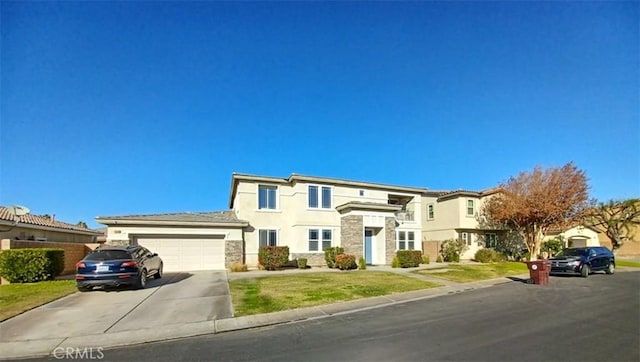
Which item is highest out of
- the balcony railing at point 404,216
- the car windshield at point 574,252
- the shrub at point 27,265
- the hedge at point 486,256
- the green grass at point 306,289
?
the balcony railing at point 404,216

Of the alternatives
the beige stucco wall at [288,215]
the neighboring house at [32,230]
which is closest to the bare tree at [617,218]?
the beige stucco wall at [288,215]

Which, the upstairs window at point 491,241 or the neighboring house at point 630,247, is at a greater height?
the upstairs window at point 491,241

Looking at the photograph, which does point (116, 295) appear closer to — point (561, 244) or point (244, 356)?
point (244, 356)

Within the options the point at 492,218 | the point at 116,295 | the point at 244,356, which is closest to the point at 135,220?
the point at 116,295

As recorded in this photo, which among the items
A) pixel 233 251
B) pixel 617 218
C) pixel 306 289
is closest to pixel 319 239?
pixel 233 251

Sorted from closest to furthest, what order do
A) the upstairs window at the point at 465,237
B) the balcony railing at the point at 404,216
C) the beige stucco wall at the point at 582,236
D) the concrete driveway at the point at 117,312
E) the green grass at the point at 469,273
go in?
the concrete driveway at the point at 117,312 → the green grass at the point at 469,273 → the balcony railing at the point at 404,216 → the upstairs window at the point at 465,237 → the beige stucco wall at the point at 582,236

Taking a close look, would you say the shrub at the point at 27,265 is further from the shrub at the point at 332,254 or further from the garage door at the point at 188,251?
the shrub at the point at 332,254

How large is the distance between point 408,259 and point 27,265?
66.8 feet

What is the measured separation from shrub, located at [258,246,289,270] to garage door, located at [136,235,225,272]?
2.63 meters

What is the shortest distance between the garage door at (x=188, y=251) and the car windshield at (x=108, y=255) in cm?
867

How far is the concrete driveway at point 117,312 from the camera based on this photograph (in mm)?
8820

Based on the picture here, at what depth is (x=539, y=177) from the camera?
28.1 metres

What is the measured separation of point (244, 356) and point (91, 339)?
3.89 m
